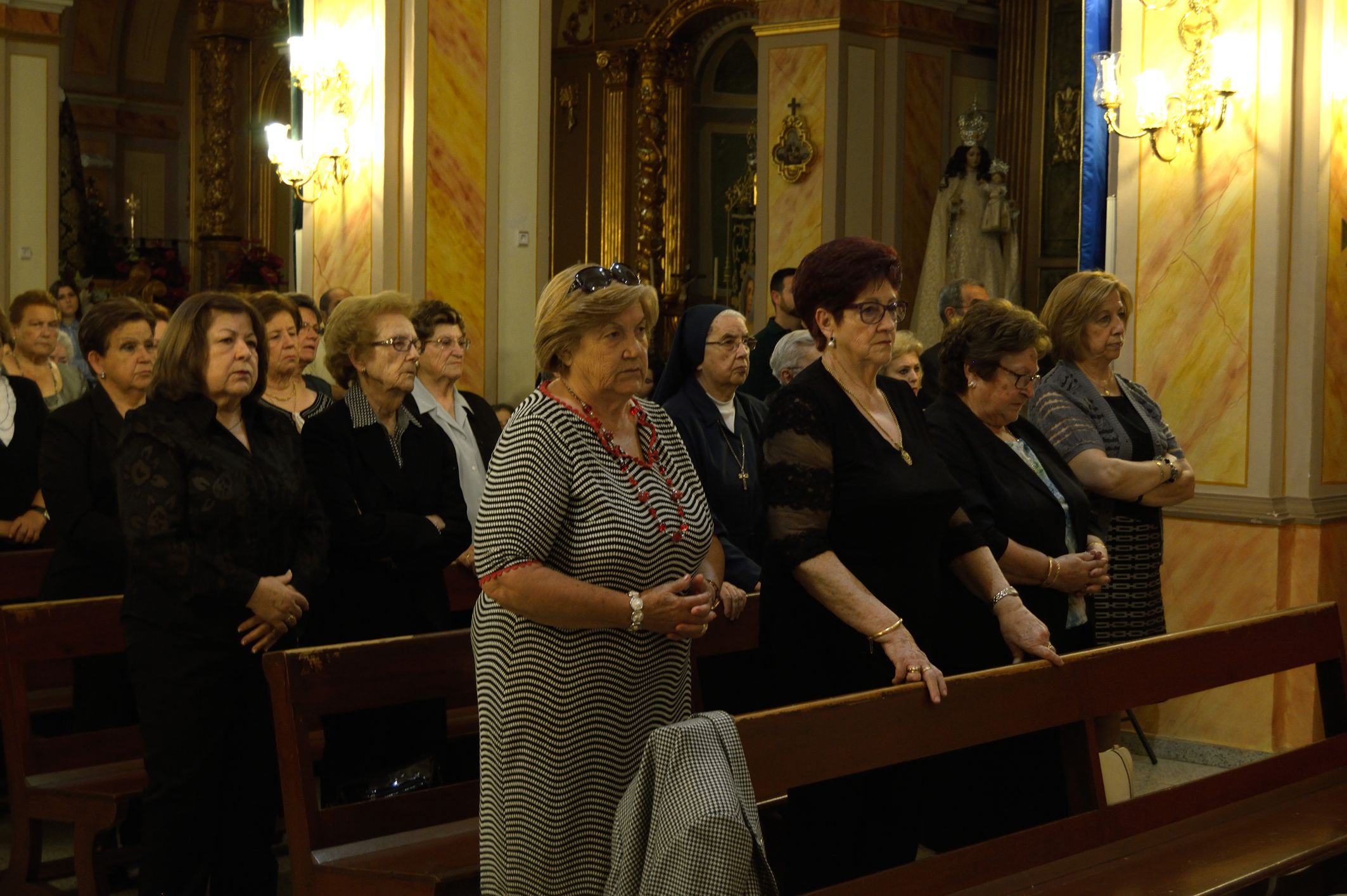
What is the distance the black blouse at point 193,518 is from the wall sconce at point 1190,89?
12.9 ft

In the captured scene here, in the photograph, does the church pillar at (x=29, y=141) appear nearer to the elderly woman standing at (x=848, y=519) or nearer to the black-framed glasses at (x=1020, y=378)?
the black-framed glasses at (x=1020, y=378)

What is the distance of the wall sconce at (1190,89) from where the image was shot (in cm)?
578

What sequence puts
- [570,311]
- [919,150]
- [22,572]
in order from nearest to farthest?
[570,311] < [22,572] < [919,150]

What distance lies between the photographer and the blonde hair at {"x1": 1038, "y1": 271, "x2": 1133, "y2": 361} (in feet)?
14.7

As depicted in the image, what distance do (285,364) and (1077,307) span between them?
102 inches

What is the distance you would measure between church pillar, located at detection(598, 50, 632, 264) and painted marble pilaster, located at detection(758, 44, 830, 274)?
12.6 feet

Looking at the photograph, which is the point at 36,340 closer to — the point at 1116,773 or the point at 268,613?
the point at 268,613

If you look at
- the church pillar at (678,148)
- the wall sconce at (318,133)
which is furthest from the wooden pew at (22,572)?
the church pillar at (678,148)

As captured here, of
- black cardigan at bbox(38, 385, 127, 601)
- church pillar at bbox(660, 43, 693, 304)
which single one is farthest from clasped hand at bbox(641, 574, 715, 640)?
church pillar at bbox(660, 43, 693, 304)

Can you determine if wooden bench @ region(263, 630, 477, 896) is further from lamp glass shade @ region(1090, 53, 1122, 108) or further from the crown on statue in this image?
the crown on statue

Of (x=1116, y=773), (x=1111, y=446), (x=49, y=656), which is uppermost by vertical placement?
(x=1111, y=446)

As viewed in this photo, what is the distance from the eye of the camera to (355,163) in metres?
8.47

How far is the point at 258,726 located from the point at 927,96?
8.32m

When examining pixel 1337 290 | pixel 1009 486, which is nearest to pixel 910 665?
pixel 1009 486
